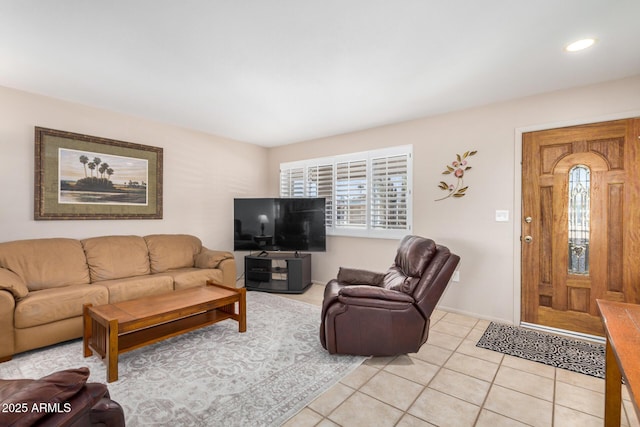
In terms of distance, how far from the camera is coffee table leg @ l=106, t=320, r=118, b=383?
7.09ft

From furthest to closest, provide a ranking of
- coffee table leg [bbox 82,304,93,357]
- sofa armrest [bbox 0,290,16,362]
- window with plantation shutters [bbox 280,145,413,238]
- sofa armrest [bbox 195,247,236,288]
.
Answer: window with plantation shutters [bbox 280,145,413,238] → sofa armrest [bbox 195,247,236,288] → coffee table leg [bbox 82,304,93,357] → sofa armrest [bbox 0,290,16,362]

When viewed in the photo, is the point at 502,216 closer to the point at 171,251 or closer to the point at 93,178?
the point at 171,251

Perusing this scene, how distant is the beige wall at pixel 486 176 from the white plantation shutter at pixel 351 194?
61 cm

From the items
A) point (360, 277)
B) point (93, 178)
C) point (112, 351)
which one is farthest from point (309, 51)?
point (93, 178)

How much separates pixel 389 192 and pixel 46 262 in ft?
13.0

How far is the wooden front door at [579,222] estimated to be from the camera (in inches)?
110

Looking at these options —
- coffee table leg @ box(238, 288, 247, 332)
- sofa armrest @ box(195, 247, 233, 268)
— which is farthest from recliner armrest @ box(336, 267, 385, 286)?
sofa armrest @ box(195, 247, 233, 268)

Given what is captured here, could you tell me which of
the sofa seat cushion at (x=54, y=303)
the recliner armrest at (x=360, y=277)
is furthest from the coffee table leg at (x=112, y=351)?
the recliner armrest at (x=360, y=277)

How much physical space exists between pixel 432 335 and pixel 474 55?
256 centimetres

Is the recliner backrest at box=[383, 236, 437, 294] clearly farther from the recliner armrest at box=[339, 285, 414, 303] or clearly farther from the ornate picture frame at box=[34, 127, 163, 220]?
the ornate picture frame at box=[34, 127, 163, 220]

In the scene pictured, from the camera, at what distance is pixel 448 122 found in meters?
3.77

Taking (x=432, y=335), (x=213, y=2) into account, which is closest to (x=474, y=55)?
(x=213, y=2)

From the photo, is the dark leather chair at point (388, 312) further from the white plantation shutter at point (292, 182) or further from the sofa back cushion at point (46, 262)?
the white plantation shutter at point (292, 182)

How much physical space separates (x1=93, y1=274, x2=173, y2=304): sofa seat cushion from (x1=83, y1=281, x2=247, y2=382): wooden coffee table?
0.43m
